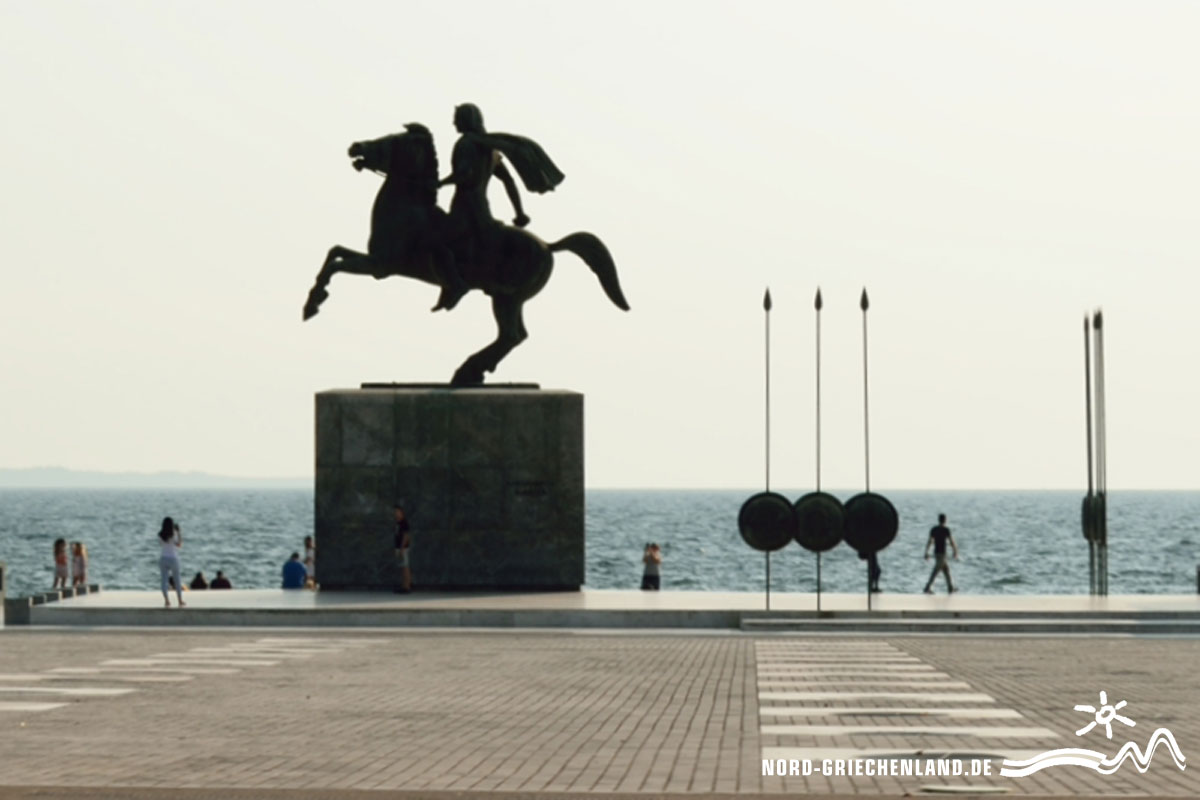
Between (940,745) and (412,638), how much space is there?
42.4ft

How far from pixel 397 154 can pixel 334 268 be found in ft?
6.51

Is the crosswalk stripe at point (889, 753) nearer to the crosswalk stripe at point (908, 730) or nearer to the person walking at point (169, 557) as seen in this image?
the crosswalk stripe at point (908, 730)

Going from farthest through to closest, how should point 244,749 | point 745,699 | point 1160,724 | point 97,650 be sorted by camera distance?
point 97,650 → point 745,699 → point 1160,724 → point 244,749

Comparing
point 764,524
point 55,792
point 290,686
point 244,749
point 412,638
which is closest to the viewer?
point 55,792

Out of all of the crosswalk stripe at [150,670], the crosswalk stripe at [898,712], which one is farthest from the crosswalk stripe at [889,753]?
the crosswalk stripe at [150,670]

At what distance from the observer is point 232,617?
1145 inches

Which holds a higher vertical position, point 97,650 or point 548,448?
point 548,448

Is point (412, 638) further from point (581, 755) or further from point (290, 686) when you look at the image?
point (581, 755)

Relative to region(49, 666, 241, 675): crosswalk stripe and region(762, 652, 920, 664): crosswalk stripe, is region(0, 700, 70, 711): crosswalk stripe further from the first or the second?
region(762, 652, 920, 664): crosswalk stripe

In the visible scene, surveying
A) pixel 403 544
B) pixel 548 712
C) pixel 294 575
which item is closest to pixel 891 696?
pixel 548 712

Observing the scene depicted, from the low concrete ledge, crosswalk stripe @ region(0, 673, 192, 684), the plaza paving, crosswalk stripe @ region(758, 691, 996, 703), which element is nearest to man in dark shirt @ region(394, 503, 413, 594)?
the low concrete ledge

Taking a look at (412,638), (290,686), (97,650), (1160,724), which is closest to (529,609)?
(412,638)

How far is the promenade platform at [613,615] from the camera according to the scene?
28578 mm

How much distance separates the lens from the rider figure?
3244 cm
